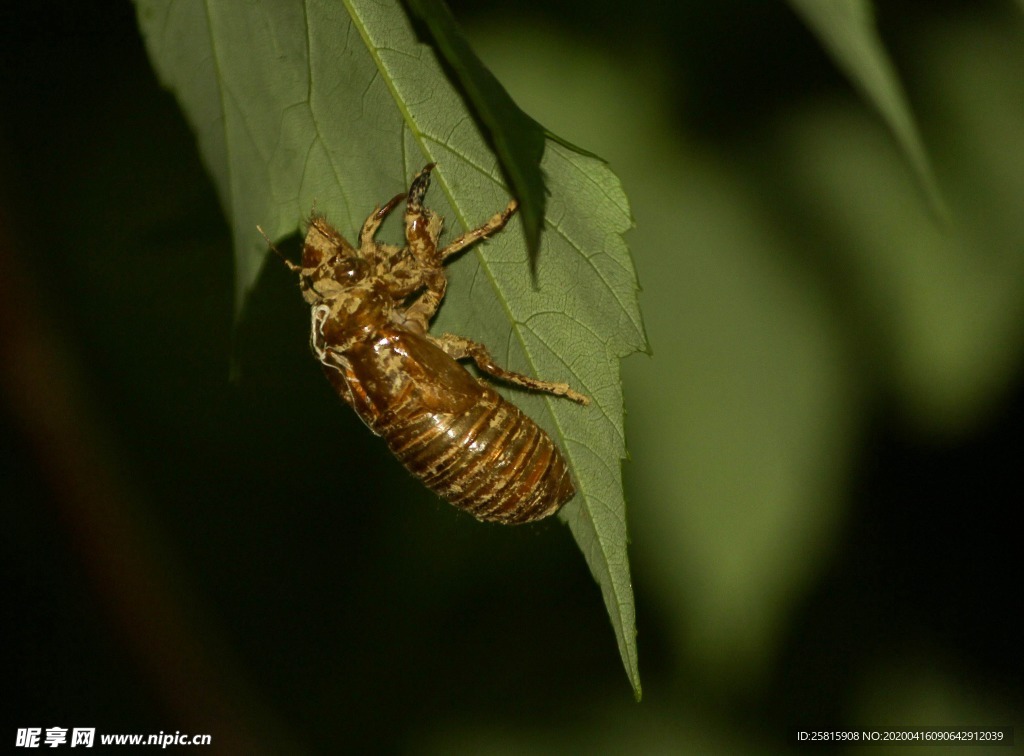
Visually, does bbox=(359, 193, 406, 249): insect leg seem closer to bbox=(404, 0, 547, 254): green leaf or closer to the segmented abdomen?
the segmented abdomen

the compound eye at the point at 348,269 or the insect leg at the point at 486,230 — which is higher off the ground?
the compound eye at the point at 348,269

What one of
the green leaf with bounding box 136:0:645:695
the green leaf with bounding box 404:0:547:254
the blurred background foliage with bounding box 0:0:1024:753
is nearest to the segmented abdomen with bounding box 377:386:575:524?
the green leaf with bounding box 136:0:645:695

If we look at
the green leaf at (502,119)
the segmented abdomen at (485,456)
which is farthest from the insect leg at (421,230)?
A: the green leaf at (502,119)

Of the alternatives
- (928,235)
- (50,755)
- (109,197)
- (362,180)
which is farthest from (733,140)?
(50,755)

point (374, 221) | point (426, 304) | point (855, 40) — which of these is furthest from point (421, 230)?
point (855, 40)

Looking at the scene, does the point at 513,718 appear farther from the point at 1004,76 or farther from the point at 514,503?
the point at 1004,76

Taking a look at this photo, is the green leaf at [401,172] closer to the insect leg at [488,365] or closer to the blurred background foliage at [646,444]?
the insect leg at [488,365]
